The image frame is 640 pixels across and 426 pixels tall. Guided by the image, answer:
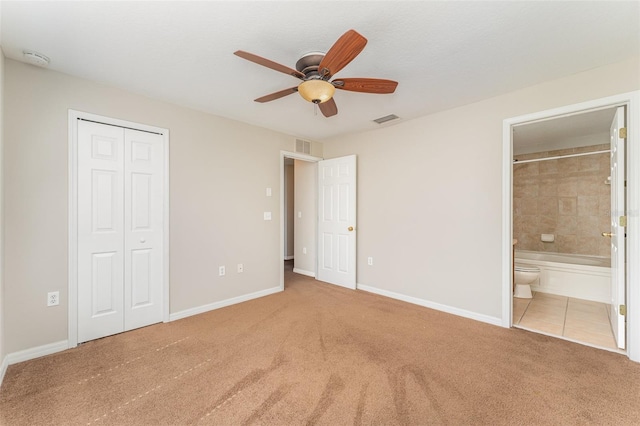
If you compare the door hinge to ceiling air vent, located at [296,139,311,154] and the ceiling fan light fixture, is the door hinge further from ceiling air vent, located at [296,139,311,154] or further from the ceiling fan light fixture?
ceiling air vent, located at [296,139,311,154]

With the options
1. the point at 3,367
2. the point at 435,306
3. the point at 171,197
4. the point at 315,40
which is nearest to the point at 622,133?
the point at 435,306

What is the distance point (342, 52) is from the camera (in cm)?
158

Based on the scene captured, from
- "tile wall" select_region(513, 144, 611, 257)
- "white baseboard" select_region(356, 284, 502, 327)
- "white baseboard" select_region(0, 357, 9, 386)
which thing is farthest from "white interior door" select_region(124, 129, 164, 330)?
"tile wall" select_region(513, 144, 611, 257)

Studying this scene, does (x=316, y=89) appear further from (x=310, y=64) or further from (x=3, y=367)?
(x=3, y=367)

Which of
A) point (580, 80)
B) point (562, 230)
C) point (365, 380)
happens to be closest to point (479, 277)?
point (365, 380)

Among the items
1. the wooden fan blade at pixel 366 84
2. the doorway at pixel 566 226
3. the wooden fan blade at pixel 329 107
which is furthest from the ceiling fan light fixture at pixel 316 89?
the doorway at pixel 566 226

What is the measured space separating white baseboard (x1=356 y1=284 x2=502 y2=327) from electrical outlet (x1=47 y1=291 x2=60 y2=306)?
343 cm

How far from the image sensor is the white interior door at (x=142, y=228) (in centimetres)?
271

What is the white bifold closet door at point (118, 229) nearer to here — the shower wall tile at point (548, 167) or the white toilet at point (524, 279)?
the white toilet at point (524, 279)

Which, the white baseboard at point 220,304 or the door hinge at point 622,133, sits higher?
the door hinge at point 622,133

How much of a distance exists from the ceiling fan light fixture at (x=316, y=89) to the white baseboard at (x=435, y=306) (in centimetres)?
279

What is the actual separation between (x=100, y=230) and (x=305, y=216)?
312 centimetres

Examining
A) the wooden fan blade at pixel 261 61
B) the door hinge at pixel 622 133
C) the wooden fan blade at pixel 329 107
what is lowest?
the door hinge at pixel 622 133

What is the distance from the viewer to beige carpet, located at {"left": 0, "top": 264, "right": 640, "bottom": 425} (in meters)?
1.58
